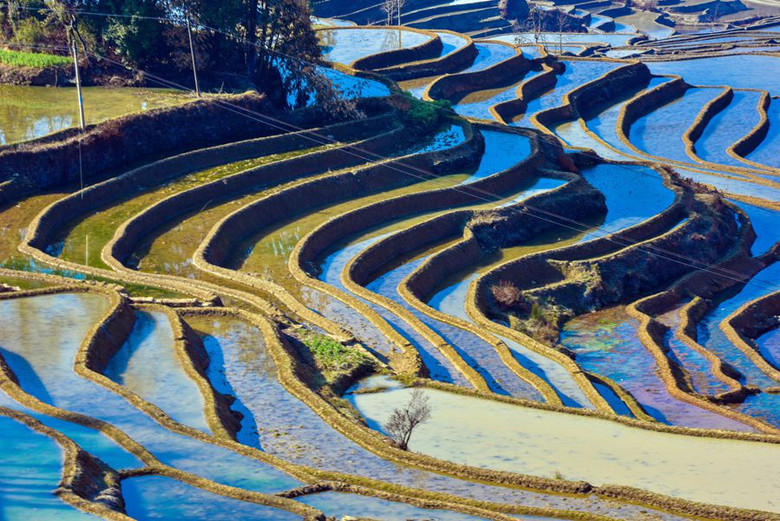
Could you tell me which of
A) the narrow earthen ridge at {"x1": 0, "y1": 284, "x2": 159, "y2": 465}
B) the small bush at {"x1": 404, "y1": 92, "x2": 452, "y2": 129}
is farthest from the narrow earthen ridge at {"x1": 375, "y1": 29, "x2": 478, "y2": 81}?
the narrow earthen ridge at {"x1": 0, "y1": 284, "x2": 159, "y2": 465}

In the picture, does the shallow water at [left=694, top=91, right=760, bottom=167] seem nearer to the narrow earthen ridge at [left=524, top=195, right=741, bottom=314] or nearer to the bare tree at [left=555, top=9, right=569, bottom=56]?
the narrow earthen ridge at [left=524, top=195, right=741, bottom=314]

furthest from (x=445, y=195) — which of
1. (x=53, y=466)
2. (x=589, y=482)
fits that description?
(x=53, y=466)

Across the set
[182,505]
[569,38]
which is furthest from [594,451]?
[569,38]

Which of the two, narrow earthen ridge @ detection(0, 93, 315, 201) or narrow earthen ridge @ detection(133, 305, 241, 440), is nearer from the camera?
narrow earthen ridge @ detection(133, 305, 241, 440)

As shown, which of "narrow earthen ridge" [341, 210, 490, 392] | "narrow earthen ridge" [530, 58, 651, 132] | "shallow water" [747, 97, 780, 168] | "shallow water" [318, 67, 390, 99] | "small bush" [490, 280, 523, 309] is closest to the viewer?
"narrow earthen ridge" [341, 210, 490, 392]

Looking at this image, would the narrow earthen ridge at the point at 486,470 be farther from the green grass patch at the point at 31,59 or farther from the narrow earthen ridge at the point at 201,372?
the green grass patch at the point at 31,59

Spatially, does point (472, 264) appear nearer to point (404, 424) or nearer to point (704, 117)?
point (404, 424)

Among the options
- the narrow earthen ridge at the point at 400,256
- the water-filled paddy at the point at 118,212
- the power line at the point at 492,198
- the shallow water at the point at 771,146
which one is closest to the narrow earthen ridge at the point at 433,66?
the power line at the point at 492,198
